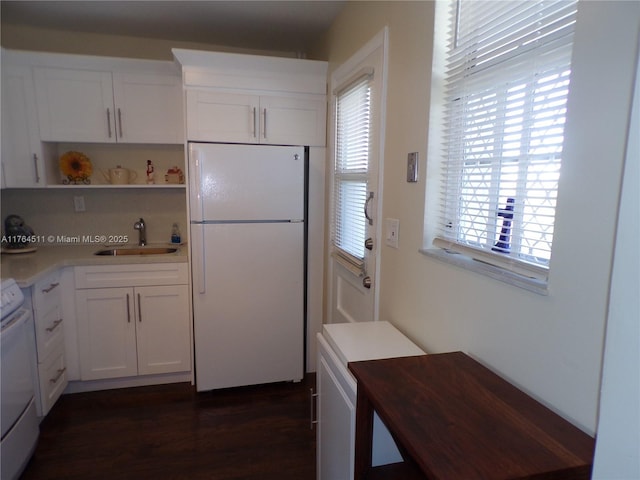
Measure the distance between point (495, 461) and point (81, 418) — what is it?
242 cm

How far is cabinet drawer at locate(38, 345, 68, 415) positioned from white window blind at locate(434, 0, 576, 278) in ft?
7.51

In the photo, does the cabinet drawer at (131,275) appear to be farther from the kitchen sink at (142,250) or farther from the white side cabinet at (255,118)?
the white side cabinet at (255,118)

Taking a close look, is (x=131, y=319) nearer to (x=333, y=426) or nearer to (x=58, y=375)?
(x=58, y=375)

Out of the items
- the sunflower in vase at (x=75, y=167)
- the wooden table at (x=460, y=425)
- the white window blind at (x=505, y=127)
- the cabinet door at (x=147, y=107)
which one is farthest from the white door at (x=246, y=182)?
the wooden table at (x=460, y=425)

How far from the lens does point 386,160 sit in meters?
1.72

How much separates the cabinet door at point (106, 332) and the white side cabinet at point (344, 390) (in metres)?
1.58

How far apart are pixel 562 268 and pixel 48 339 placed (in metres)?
2.59

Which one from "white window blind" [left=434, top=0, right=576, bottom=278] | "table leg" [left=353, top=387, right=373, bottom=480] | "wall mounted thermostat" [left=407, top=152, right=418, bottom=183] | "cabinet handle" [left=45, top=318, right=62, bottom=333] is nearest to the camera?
"white window blind" [left=434, top=0, right=576, bottom=278]

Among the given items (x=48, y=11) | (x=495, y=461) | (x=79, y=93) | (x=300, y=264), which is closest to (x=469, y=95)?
(x=495, y=461)

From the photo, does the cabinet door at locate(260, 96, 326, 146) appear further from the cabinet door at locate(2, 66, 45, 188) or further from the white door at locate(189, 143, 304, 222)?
the cabinet door at locate(2, 66, 45, 188)

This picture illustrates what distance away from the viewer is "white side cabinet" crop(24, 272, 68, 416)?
6.98 feet

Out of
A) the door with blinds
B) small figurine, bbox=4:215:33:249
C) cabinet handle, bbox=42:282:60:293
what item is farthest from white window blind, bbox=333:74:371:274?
small figurine, bbox=4:215:33:249

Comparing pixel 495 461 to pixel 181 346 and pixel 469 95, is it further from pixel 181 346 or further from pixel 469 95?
pixel 181 346

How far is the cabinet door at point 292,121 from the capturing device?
2.45 metres
